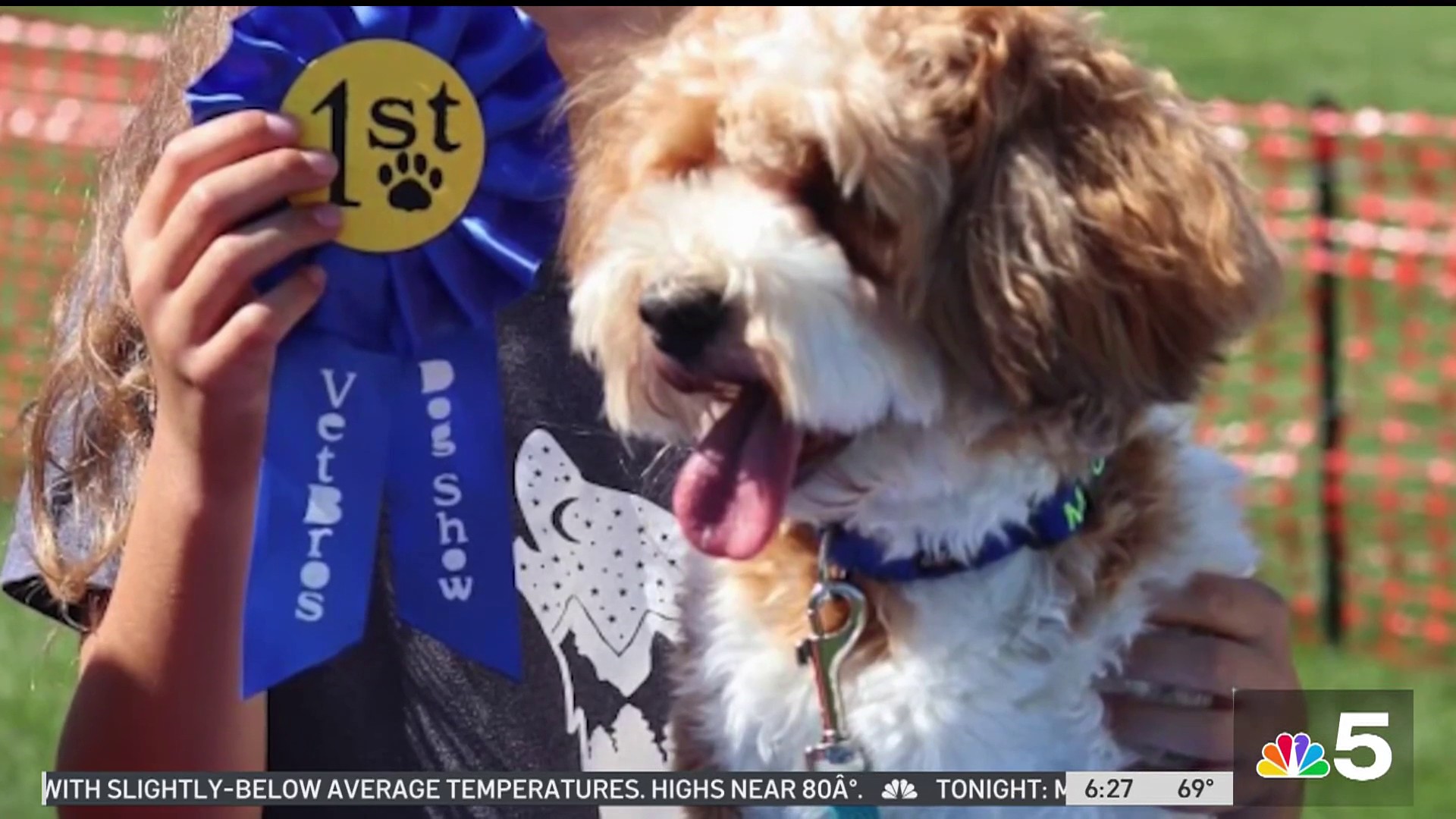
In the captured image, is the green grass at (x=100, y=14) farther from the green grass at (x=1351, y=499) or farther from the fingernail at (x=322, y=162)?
the fingernail at (x=322, y=162)

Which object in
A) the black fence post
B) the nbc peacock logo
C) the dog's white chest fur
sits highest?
the black fence post

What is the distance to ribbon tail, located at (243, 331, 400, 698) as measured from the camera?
2.30 metres

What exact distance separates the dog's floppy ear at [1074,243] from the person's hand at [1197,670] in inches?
9.6

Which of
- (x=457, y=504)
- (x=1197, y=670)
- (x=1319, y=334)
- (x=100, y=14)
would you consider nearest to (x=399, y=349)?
(x=457, y=504)

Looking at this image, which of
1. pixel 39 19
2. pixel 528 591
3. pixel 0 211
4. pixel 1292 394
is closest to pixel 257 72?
pixel 528 591

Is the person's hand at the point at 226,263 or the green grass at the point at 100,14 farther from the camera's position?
the green grass at the point at 100,14

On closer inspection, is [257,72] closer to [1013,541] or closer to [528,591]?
[528,591]

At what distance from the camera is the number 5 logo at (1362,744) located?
2562 mm

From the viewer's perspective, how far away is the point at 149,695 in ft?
A: 7.66

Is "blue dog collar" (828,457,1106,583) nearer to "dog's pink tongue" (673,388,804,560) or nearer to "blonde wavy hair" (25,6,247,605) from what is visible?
"dog's pink tongue" (673,388,804,560)

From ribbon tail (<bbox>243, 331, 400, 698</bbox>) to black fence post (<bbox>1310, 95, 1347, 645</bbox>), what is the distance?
4171 mm

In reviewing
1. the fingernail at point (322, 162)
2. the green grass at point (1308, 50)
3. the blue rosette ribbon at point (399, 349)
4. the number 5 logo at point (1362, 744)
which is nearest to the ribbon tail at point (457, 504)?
the blue rosette ribbon at point (399, 349)

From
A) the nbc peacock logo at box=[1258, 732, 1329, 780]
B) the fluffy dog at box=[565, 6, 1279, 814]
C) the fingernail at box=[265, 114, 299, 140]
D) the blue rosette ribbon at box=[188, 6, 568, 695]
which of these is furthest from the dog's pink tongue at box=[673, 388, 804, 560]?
the nbc peacock logo at box=[1258, 732, 1329, 780]

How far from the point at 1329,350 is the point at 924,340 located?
174 inches
